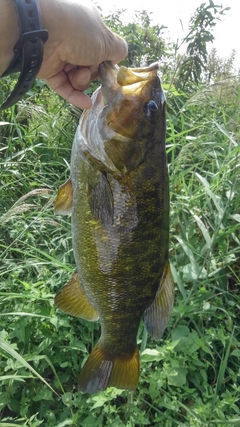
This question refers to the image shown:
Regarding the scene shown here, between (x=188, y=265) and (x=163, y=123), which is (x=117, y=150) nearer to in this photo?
(x=163, y=123)

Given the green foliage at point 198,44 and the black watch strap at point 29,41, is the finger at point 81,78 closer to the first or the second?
the black watch strap at point 29,41

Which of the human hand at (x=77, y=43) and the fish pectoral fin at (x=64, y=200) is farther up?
the human hand at (x=77, y=43)

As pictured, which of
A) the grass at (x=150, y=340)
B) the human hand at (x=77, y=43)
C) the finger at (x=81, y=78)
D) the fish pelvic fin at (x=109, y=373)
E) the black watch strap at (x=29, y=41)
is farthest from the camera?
the grass at (x=150, y=340)

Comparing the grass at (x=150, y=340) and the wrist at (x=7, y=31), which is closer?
the wrist at (x=7, y=31)

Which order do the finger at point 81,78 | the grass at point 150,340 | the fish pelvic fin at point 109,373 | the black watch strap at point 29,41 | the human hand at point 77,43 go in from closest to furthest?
the black watch strap at point 29,41 < the human hand at point 77,43 < the fish pelvic fin at point 109,373 < the finger at point 81,78 < the grass at point 150,340

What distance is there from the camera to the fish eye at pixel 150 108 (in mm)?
1514

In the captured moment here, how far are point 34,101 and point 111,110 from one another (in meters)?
3.49

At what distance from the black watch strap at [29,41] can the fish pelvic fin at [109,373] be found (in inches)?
48.3

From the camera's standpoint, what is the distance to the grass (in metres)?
2.04

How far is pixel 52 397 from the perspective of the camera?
2.21 m

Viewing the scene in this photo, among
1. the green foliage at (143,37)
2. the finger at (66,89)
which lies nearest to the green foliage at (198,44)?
the green foliage at (143,37)

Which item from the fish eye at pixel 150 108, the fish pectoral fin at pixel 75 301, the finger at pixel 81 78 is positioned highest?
the finger at pixel 81 78

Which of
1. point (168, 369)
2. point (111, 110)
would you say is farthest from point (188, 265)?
point (111, 110)

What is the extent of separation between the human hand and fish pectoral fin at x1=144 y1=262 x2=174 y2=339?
0.82m
